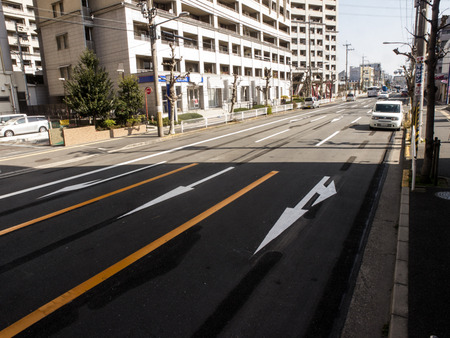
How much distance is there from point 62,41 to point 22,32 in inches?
1119

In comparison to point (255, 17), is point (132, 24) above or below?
below

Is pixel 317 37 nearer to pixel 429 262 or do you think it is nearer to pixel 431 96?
pixel 431 96

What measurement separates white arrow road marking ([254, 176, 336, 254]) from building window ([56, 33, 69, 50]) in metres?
36.8

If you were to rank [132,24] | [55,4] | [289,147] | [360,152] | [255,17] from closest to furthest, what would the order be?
[360,152], [289,147], [132,24], [55,4], [255,17]

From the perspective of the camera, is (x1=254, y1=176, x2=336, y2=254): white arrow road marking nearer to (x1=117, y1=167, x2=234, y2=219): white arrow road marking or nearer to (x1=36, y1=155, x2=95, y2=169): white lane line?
(x1=117, y1=167, x2=234, y2=219): white arrow road marking

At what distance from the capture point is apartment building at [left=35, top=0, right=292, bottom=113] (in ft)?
107

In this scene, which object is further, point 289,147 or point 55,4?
point 55,4

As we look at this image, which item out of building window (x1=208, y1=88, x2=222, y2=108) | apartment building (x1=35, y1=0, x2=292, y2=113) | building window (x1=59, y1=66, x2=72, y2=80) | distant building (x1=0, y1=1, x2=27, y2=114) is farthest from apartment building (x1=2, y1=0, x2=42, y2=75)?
building window (x1=208, y1=88, x2=222, y2=108)

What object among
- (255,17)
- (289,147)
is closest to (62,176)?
(289,147)

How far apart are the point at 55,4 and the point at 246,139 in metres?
32.4

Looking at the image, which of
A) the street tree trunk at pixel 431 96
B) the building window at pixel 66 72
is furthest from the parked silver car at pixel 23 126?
the street tree trunk at pixel 431 96

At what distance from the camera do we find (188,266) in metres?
4.98

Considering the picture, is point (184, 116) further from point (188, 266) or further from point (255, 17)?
point (255, 17)

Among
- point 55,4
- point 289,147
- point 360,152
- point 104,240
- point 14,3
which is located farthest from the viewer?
point 14,3
